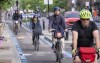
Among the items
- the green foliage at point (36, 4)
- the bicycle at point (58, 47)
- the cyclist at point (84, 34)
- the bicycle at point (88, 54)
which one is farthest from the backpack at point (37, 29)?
the green foliage at point (36, 4)

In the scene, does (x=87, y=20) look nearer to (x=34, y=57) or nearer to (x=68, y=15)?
(x=34, y=57)

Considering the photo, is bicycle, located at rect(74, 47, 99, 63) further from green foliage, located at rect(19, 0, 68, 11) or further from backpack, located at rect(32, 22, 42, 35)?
green foliage, located at rect(19, 0, 68, 11)

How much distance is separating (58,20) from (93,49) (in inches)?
275

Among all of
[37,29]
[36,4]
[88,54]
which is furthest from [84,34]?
[36,4]

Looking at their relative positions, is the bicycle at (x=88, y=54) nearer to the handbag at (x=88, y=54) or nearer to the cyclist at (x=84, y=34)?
the handbag at (x=88, y=54)

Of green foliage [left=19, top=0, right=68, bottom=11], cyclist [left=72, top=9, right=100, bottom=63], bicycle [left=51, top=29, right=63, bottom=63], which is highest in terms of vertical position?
cyclist [left=72, top=9, right=100, bottom=63]

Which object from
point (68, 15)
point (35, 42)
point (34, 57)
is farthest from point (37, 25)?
point (68, 15)

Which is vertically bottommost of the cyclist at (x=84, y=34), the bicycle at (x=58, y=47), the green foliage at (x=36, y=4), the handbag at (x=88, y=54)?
the green foliage at (x=36, y=4)

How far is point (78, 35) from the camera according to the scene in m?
7.65

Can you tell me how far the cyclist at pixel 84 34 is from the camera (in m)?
7.41

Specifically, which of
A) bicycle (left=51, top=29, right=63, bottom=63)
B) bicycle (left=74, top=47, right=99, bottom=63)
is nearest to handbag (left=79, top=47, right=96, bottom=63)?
bicycle (left=74, top=47, right=99, bottom=63)

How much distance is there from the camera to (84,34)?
7.64m

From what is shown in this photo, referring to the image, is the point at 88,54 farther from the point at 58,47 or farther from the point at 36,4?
the point at 36,4

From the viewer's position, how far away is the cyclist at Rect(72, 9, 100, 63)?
741 centimetres
